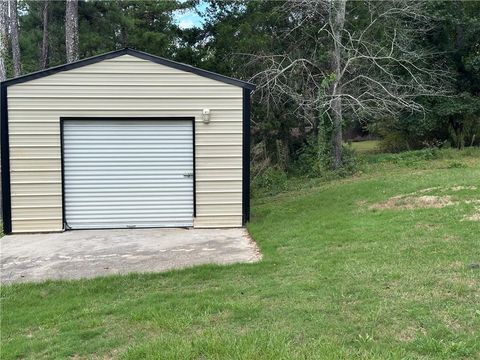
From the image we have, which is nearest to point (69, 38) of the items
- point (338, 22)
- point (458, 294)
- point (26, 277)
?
point (338, 22)

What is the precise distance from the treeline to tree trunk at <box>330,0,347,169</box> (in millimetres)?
36

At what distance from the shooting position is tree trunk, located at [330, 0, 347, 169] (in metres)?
15.6

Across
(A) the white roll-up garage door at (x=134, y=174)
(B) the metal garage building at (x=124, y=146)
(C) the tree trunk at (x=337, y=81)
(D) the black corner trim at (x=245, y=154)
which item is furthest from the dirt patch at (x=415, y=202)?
(C) the tree trunk at (x=337, y=81)

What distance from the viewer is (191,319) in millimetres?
3912

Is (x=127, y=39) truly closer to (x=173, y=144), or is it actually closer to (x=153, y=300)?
(x=173, y=144)

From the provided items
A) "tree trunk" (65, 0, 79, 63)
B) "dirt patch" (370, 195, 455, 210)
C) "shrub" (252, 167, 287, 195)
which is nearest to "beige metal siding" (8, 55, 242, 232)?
"dirt patch" (370, 195, 455, 210)

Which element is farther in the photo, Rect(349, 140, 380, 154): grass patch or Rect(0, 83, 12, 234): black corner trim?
Rect(349, 140, 380, 154): grass patch

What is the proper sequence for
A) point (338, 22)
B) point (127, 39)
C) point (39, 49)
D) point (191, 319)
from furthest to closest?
1. point (39, 49)
2. point (127, 39)
3. point (338, 22)
4. point (191, 319)

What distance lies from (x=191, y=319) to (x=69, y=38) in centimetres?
1413

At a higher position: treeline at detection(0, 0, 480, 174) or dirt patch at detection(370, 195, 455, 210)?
treeline at detection(0, 0, 480, 174)

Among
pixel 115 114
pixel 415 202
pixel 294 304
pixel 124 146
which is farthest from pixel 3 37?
pixel 294 304

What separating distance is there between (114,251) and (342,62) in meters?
11.8

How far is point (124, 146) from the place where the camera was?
877 cm

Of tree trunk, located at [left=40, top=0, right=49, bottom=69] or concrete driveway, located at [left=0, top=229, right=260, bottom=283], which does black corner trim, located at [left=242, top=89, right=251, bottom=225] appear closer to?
concrete driveway, located at [left=0, top=229, right=260, bottom=283]
